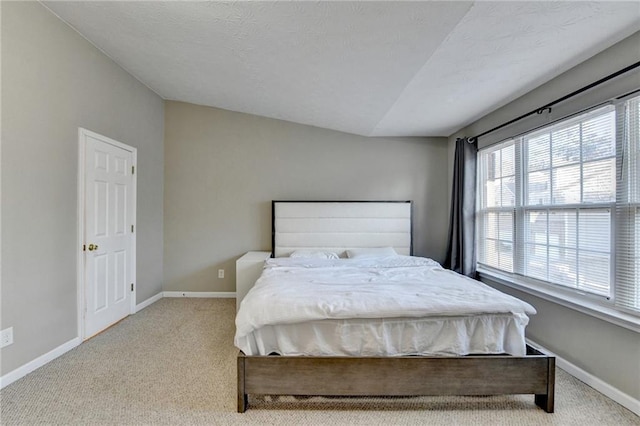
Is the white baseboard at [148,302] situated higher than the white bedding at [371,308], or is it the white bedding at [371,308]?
the white bedding at [371,308]

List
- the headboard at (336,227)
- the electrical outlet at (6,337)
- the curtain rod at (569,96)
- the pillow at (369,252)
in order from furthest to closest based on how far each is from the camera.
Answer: the headboard at (336,227)
the pillow at (369,252)
the electrical outlet at (6,337)
the curtain rod at (569,96)

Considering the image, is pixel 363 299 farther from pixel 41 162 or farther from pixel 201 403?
pixel 41 162

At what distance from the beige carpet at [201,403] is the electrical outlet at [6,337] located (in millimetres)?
291

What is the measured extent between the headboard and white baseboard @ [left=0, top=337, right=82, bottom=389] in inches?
89.8

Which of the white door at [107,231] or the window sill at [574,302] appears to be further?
the white door at [107,231]

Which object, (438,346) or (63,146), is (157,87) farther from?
(438,346)

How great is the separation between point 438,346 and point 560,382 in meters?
1.05

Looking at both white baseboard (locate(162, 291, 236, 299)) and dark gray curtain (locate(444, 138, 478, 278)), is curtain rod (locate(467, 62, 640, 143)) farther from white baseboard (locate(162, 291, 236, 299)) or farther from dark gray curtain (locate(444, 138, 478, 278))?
→ white baseboard (locate(162, 291, 236, 299))

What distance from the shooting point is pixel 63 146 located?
8.26 feet

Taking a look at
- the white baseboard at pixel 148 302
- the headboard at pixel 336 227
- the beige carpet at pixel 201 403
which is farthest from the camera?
the headboard at pixel 336 227

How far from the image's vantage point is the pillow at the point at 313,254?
375cm

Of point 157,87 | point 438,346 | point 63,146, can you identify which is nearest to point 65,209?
point 63,146

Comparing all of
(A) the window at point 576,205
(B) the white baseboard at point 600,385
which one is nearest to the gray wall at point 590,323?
(B) the white baseboard at point 600,385

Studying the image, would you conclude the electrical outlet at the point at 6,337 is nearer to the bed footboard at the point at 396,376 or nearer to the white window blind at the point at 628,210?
the bed footboard at the point at 396,376
